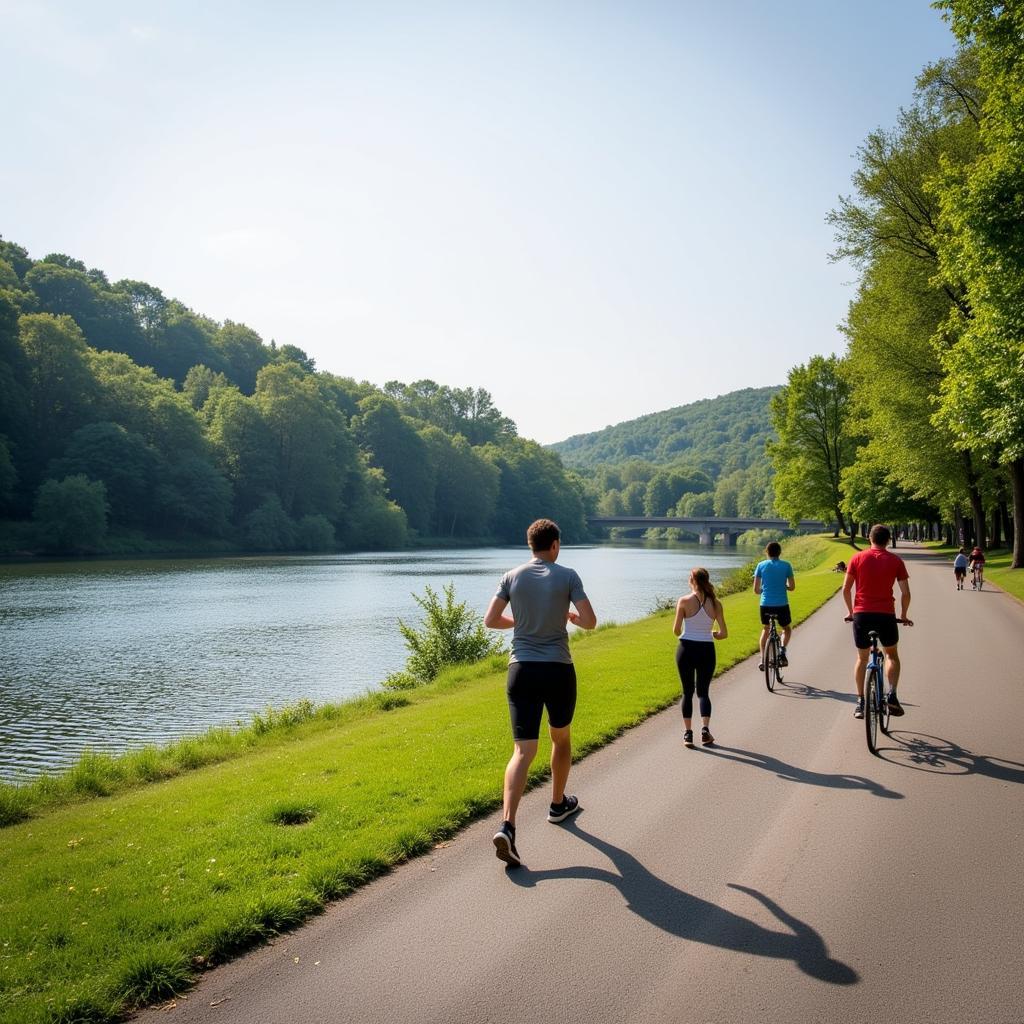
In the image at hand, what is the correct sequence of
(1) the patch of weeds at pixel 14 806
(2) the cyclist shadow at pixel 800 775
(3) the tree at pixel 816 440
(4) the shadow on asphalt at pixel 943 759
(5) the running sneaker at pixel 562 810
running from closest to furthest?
(5) the running sneaker at pixel 562 810
(2) the cyclist shadow at pixel 800 775
(4) the shadow on asphalt at pixel 943 759
(1) the patch of weeds at pixel 14 806
(3) the tree at pixel 816 440

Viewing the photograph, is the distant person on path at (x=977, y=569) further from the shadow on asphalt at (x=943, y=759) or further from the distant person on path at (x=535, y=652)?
the distant person on path at (x=535, y=652)

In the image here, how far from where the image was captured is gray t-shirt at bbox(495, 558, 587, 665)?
18.9ft

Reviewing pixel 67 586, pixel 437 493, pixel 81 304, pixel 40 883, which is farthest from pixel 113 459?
pixel 40 883

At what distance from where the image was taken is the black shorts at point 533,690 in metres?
5.79

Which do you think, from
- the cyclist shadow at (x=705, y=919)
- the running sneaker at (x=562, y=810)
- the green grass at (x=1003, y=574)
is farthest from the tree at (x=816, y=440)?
the cyclist shadow at (x=705, y=919)

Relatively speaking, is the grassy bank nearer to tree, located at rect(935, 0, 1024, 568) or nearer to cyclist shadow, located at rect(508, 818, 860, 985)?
cyclist shadow, located at rect(508, 818, 860, 985)

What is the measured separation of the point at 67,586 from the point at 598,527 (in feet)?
392

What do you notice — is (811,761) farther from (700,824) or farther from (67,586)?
(67,586)

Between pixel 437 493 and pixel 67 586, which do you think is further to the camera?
pixel 437 493

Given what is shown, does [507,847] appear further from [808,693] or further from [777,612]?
[777,612]

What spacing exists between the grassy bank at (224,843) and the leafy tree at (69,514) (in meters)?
50.4

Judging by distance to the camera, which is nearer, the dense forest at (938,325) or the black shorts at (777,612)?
the black shorts at (777,612)

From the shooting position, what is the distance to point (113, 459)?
6412 centimetres

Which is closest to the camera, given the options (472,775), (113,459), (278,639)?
(472,775)
